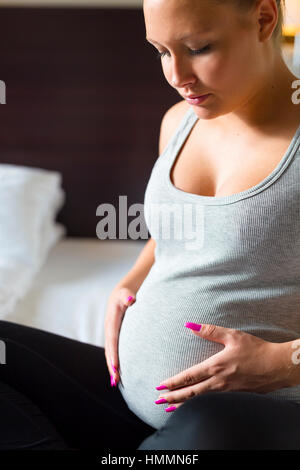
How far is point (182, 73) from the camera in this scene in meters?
0.75

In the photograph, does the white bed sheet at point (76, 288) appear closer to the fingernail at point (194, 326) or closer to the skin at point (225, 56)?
the fingernail at point (194, 326)

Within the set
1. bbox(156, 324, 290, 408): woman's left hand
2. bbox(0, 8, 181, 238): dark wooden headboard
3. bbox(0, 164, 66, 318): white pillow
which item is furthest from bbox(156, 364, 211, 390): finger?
bbox(0, 8, 181, 238): dark wooden headboard

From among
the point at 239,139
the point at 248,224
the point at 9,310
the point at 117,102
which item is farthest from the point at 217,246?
the point at 117,102

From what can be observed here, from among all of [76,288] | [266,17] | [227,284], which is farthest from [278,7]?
[76,288]

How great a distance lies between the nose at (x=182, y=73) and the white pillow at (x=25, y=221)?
813 millimetres

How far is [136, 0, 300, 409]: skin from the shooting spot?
0.71m

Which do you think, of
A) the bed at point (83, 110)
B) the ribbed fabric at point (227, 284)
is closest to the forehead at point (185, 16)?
the ribbed fabric at point (227, 284)

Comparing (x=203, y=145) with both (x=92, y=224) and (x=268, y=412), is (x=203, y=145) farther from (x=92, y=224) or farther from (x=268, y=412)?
(x=92, y=224)

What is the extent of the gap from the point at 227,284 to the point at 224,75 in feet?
0.92

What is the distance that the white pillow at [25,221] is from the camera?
1.50 m

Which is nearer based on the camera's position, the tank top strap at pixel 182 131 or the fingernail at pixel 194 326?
the fingernail at pixel 194 326

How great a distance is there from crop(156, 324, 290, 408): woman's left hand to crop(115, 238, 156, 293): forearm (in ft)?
0.88

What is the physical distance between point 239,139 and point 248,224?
6.3 inches

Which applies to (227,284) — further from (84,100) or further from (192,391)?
(84,100)
